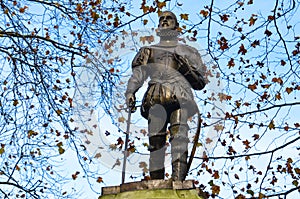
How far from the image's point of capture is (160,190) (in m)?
4.80

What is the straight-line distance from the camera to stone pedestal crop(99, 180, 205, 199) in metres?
A: 4.74

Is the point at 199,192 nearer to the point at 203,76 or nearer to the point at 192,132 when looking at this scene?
the point at 192,132

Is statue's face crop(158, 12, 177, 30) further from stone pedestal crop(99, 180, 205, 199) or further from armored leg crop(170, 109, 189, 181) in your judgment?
stone pedestal crop(99, 180, 205, 199)

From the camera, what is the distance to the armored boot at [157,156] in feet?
17.4

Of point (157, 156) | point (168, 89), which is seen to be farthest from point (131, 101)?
point (157, 156)

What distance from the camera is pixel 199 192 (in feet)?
15.9

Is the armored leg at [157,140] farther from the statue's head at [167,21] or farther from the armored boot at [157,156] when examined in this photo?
the statue's head at [167,21]

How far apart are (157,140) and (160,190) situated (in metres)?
0.74

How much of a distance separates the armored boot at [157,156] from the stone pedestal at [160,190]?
417mm

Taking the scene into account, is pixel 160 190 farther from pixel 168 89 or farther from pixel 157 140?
pixel 168 89

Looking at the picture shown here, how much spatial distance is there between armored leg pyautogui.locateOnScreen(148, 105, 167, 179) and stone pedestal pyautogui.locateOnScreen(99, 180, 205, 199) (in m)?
0.42

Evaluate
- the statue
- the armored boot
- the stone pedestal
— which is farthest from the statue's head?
the stone pedestal

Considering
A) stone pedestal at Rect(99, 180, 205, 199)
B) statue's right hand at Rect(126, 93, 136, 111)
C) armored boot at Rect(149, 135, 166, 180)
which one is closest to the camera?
stone pedestal at Rect(99, 180, 205, 199)

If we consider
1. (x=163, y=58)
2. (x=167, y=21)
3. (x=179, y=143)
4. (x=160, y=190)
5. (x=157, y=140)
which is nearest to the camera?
(x=160, y=190)
